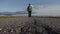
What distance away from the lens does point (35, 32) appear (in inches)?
435

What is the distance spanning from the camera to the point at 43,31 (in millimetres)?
11250

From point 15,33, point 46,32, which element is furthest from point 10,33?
point 46,32

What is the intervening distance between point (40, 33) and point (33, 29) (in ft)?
1.36

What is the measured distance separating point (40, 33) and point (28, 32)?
68 cm

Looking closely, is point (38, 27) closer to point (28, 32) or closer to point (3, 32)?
point (28, 32)

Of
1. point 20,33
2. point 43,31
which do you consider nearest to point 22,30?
point 20,33

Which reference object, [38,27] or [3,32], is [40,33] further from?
[3,32]

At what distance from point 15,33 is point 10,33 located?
11.9 inches

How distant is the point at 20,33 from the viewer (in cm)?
1116

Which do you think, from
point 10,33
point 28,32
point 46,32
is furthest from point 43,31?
point 10,33

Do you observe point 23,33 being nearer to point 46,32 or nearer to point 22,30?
point 22,30

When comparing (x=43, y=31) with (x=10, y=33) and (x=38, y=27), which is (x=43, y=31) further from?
(x=10, y=33)

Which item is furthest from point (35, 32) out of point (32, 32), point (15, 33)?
point (15, 33)

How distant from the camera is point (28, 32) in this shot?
10.8 meters
